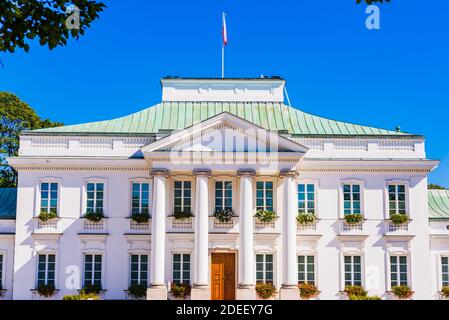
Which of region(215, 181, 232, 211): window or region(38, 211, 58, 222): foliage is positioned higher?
region(215, 181, 232, 211): window

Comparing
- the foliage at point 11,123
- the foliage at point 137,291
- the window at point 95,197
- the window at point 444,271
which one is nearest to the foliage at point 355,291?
the window at point 444,271

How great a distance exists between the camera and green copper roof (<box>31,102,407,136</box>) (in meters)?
31.1

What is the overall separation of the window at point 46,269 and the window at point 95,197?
2.74 meters

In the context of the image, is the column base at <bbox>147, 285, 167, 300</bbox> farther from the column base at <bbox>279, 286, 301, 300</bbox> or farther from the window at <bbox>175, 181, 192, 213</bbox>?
the column base at <bbox>279, 286, 301, 300</bbox>

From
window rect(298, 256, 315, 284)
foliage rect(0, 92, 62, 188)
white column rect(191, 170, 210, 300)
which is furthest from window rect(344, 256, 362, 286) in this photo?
foliage rect(0, 92, 62, 188)

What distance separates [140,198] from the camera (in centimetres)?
2948

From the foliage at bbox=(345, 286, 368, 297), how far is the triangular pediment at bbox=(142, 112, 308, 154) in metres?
6.56

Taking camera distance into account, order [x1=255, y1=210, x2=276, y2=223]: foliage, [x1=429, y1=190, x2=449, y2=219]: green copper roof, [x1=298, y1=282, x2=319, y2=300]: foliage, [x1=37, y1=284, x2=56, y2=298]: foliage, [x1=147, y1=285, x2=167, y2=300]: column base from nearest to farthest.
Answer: [x1=147, y1=285, x2=167, y2=300]: column base < [x1=37, y1=284, x2=56, y2=298]: foliage < [x1=298, y1=282, x2=319, y2=300]: foliage < [x1=255, y1=210, x2=276, y2=223]: foliage < [x1=429, y1=190, x2=449, y2=219]: green copper roof

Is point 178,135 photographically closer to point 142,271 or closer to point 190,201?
point 190,201

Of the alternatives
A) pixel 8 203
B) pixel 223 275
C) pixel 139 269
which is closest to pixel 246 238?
pixel 223 275

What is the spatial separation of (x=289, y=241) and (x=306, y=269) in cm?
223

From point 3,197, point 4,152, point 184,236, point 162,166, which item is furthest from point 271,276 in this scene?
point 4,152

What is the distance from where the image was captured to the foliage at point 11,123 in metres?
45.3

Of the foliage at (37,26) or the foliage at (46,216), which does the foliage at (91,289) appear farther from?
the foliage at (37,26)
